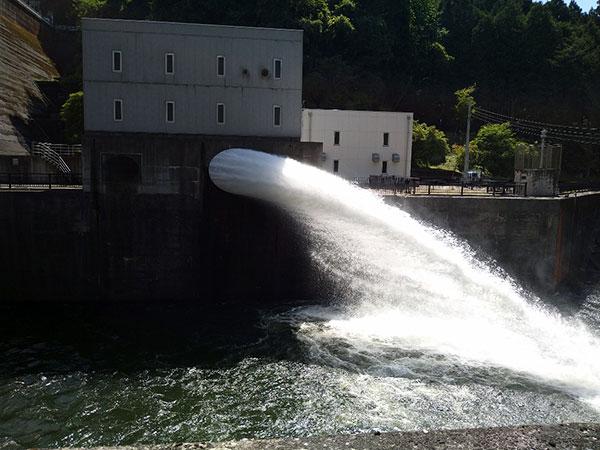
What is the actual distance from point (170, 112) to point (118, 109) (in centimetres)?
260

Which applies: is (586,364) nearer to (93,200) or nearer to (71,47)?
(93,200)

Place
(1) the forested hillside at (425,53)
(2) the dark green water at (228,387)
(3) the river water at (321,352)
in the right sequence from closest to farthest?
(2) the dark green water at (228,387) → (3) the river water at (321,352) → (1) the forested hillside at (425,53)

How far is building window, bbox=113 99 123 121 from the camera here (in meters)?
26.7

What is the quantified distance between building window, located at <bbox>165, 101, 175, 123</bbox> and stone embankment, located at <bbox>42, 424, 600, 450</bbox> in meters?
22.2

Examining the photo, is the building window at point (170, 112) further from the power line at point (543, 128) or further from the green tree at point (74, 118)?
the power line at point (543, 128)

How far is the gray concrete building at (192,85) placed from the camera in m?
26.3

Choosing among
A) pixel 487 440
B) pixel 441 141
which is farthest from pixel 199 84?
pixel 441 141

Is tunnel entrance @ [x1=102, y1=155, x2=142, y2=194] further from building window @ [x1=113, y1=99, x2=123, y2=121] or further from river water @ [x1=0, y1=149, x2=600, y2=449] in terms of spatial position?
river water @ [x1=0, y1=149, x2=600, y2=449]

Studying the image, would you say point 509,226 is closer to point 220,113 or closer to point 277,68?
point 277,68

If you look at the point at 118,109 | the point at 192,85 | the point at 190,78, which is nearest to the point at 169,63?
the point at 190,78

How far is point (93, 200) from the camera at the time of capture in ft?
78.8

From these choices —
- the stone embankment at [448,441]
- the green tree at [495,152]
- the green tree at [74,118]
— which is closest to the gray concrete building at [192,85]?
the stone embankment at [448,441]

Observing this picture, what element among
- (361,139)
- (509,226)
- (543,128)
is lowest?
(509,226)

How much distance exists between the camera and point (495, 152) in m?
57.1
